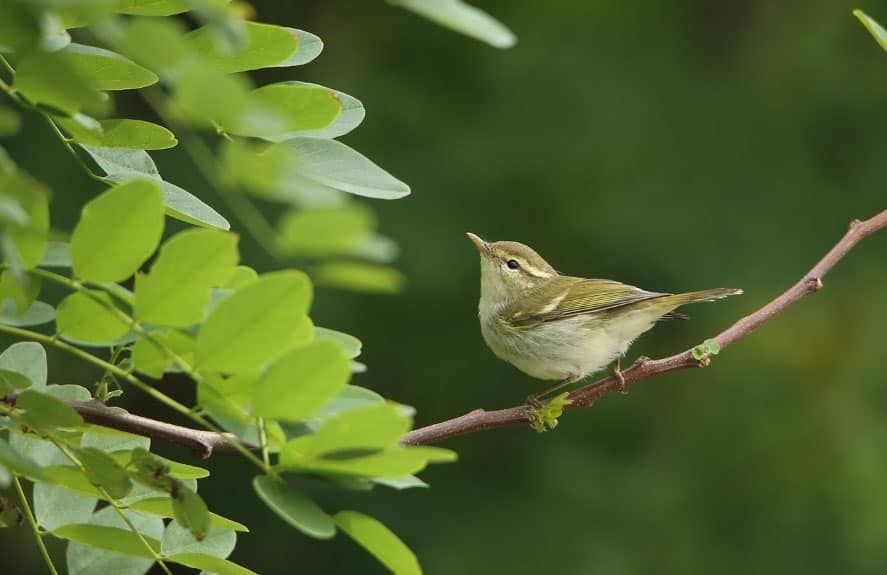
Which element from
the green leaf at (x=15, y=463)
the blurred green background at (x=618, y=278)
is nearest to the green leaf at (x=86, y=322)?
the green leaf at (x=15, y=463)

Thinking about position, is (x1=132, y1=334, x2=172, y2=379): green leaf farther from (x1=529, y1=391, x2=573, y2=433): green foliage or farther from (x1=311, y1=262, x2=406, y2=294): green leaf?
(x1=529, y1=391, x2=573, y2=433): green foliage

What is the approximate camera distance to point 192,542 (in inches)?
65.4

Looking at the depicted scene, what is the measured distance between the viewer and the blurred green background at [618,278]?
6.11 meters

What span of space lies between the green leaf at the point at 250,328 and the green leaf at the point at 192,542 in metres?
0.45

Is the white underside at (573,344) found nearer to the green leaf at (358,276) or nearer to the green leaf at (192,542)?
the green leaf at (192,542)

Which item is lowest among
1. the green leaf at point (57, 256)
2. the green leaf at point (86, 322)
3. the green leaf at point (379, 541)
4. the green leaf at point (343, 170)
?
the green leaf at point (379, 541)

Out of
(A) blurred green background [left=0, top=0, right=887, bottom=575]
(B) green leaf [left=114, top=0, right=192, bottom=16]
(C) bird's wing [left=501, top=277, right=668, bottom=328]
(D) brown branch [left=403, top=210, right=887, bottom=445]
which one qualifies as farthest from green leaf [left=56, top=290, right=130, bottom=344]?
(A) blurred green background [left=0, top=0, right=887, bottom=575]

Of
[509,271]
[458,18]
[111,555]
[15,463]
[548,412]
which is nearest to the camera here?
[458,18]

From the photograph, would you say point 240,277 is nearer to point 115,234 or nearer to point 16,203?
point 115,234

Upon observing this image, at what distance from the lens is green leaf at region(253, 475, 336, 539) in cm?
122

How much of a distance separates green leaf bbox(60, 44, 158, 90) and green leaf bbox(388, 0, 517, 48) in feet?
2.12

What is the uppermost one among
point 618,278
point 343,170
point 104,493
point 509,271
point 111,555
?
point 343,170

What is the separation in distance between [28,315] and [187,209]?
0.27 m

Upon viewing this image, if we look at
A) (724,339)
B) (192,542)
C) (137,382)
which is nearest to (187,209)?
(137,382)
